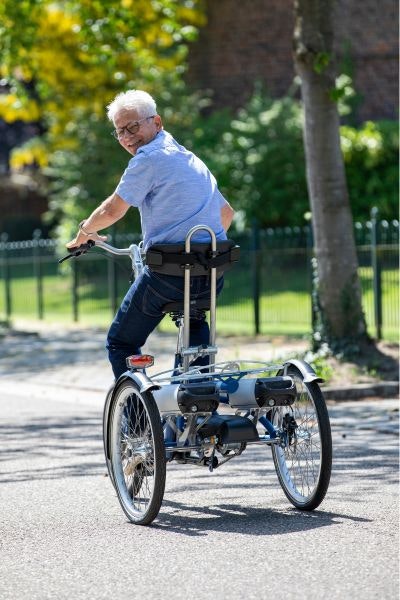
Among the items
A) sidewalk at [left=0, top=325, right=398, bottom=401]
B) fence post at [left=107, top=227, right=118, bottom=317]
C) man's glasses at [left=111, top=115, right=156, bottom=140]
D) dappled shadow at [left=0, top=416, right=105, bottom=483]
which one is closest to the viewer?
man's glasses at [left=111, top=115, right=156, bottom=140]

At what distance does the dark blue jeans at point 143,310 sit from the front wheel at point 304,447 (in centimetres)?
58

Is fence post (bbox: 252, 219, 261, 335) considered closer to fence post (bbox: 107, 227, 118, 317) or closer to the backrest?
fence post (bbox: 107, 227, 118, 317)

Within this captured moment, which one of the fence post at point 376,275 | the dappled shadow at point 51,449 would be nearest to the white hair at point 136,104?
the dappled shadow at point 51,449

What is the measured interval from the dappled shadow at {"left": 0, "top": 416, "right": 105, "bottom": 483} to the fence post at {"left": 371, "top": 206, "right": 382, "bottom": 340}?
5.80m

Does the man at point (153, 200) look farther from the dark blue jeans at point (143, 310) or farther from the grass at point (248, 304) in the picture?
the grass at point (248, 304)

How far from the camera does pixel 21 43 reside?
2038cm

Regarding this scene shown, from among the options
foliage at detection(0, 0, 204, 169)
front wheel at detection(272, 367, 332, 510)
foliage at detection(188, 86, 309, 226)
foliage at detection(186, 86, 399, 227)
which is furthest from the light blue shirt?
foliage at detection(188, 86, 309, 226)

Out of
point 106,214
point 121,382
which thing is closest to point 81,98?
point 106,214

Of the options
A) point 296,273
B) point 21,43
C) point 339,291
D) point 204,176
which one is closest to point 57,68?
point 21,43

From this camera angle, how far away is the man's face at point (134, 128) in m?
6.80

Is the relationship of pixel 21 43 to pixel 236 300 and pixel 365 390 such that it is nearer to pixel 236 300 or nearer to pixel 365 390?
pixel 236 300

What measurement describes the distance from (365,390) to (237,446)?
5617 millimetres

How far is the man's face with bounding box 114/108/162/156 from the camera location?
6797mm

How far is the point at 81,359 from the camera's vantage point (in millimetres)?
16672
